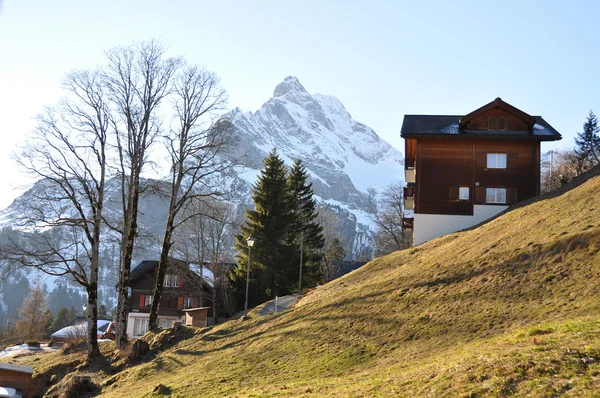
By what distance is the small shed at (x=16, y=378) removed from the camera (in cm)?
2047

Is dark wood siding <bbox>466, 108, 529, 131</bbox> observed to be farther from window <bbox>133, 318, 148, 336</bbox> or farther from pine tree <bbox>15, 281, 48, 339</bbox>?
pine tree <bbox>15, 281, 48, 339</bbox>

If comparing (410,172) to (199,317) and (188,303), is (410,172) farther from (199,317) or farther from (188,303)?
(188,303)

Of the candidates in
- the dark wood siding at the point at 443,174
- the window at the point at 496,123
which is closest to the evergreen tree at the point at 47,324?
the dark wood siding at the point at 443,174

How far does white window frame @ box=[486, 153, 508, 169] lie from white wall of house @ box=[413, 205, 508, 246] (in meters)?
2.64

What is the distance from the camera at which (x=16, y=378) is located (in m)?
20.8

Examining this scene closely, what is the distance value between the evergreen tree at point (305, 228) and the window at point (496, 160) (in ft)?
55.6

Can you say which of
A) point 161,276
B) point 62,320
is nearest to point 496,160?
point 161,276

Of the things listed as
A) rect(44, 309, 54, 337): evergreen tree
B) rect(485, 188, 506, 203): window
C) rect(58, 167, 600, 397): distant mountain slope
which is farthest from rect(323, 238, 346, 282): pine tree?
rect(44, 309, 54, 337): evergreen tree

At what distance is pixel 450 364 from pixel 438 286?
8348 millimetres

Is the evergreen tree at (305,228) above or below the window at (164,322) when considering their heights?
above

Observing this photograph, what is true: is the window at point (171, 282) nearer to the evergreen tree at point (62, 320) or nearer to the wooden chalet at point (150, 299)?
the wooden chalet at point (150, 299)

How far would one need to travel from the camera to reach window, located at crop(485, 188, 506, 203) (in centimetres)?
3575

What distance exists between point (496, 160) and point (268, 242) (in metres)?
18.9

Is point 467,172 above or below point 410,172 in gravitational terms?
below
